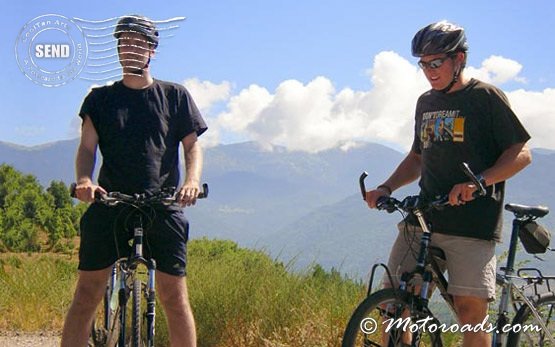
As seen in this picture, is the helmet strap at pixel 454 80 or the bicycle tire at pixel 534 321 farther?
the bicycle tire at pixel 534 321

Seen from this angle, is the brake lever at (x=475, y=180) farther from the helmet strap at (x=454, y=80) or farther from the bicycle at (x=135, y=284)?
the bicycle at (x=135, y=284)

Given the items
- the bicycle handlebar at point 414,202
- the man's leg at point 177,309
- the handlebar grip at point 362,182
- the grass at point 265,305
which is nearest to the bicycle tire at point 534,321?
the bicycle handlebar at point 414,202

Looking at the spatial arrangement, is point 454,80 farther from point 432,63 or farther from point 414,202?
point 414,202

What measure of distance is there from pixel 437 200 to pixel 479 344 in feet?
2.63

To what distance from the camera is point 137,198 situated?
153 inches

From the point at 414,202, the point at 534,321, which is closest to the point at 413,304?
the point at 414,202

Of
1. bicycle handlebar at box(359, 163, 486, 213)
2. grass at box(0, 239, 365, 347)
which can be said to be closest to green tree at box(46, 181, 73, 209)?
grass at box(0, 239, 365, 347)

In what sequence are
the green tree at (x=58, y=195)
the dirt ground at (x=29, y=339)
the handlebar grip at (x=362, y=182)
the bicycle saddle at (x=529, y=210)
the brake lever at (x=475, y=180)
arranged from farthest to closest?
the green tree at (x=58, y=195)
the dirt ground at (x=29, y=339)
the bicycle saddle at (x=529, y=210)
the handlebar grip at (x=362, y=182)
the brake lever at (x=475, y=180)

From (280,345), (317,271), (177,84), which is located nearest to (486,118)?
(177,84)

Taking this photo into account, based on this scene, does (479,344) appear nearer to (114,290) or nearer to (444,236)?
(444,236)

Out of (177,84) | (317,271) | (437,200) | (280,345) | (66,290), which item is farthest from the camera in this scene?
(66,290)

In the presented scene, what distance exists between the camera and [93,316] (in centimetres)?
420

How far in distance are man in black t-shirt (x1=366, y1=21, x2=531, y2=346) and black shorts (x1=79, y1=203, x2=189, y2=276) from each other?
44.0 inches

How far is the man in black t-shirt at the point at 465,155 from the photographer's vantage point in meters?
4.02
